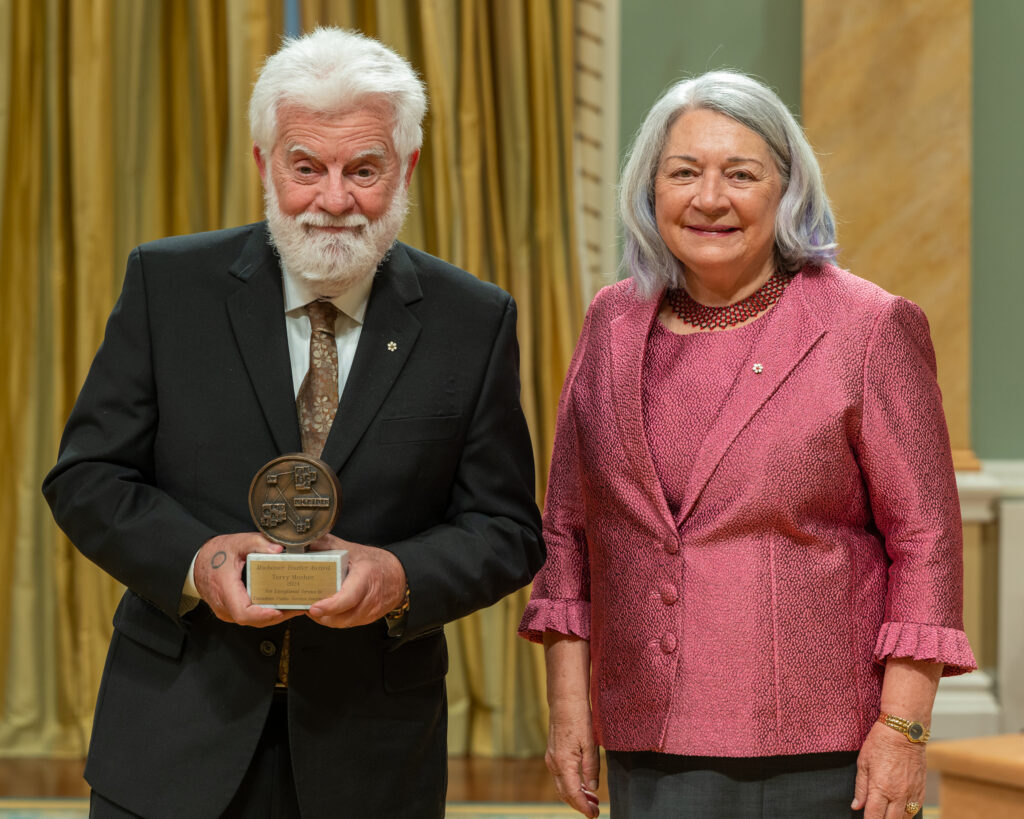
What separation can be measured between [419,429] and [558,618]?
18.3 inches

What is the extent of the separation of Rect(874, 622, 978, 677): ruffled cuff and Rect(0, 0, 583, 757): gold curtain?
2575mm

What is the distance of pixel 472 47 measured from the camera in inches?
173

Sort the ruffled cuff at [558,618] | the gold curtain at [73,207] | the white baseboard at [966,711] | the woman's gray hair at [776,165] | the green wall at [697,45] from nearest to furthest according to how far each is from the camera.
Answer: the woman's gray hair at [776,165], the ruffled cuff at [558,618], the white baseboard at [966,711], the gold curtain at [73,207], the green wall at [697,45]

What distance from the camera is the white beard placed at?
1.93 metres

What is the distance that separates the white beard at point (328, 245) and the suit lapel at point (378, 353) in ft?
0.23

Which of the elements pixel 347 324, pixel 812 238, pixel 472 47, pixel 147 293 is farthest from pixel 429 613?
pixel 472 47

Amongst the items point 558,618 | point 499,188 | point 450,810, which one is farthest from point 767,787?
point 499,188

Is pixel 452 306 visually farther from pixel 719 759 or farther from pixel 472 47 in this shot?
pixel 472 47

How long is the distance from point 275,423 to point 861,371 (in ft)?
3.05

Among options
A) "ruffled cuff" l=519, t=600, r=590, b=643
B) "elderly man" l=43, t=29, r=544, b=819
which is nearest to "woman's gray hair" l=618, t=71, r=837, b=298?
"elderly man" l=43, t=29, r=544, b=819

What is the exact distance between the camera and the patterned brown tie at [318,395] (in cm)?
194

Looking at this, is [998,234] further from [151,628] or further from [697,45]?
[151,628]

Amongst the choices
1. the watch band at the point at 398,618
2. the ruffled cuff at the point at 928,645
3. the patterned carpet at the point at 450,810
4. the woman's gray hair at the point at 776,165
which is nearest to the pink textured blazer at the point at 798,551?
the ruffled cuff at the point at 928,645

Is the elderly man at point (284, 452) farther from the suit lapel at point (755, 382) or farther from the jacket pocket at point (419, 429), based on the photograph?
the suit lapel at point (755, 382)
